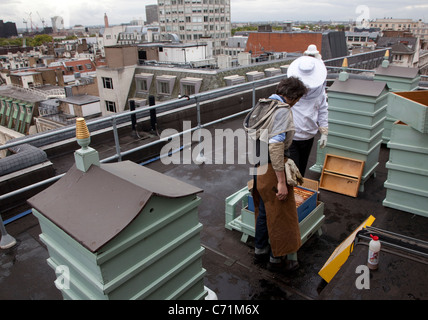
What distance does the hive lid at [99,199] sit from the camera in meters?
1.81

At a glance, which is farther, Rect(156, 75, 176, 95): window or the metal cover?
Rect(156, 75, 176, 95): window

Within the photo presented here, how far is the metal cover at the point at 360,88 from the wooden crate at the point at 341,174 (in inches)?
38.4

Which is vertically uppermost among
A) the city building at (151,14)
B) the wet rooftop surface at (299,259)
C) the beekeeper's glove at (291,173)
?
the city building at (151,14)

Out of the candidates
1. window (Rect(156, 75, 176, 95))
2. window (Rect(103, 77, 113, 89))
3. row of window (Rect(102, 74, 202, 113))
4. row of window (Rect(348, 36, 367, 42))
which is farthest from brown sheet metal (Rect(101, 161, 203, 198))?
row of window (Rect(348, 36, 367, 42))

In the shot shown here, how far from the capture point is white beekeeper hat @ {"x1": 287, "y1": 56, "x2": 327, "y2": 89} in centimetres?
402

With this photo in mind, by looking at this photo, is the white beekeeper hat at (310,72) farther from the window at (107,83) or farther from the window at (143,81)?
the window at (107,83)

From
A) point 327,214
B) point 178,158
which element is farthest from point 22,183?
point 327,214

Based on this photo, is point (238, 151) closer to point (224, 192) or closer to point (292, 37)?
point (224, 192)

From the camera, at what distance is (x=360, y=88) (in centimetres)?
474

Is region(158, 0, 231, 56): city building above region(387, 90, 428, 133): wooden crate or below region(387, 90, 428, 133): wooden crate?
above

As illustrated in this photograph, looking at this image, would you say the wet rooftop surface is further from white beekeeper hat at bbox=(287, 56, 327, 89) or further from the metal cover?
white beekeeper hat at bbox=(287, 56, 327, 89)

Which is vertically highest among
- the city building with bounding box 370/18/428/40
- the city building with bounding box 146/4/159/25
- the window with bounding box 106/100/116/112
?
the city building with bounding box 146/4/159/25

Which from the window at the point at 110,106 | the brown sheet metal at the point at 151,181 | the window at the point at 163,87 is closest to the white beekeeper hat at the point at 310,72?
the brown sheet metal at the point at 151,181

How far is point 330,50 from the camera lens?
35.8 meters
